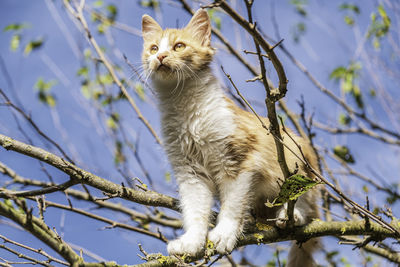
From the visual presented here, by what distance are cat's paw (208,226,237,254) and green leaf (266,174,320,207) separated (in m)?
0.46

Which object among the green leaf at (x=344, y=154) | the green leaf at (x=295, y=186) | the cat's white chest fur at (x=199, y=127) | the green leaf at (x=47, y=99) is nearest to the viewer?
the green leaf at (x=295, y=186)

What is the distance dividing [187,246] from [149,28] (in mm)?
1709

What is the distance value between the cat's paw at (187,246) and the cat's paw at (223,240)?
0.22 ft

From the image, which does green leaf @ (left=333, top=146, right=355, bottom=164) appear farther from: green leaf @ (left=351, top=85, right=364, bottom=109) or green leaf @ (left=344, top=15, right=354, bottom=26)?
green leaf @ (left=344, top=15, right=354, bottom=26)

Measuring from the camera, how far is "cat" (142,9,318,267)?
2330 mm

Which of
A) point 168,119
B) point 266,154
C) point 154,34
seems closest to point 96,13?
point 154,34

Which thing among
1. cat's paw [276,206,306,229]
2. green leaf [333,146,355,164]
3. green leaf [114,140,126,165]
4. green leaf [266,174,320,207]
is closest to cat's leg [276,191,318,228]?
cat's paw [276,206,306,229]

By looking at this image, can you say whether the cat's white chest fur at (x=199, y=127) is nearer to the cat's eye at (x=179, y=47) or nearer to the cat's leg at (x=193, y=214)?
the cat's leg at (x=193, y=214)

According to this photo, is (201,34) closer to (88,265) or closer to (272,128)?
(272,128)

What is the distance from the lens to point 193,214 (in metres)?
2.45

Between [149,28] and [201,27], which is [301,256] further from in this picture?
[149,28]

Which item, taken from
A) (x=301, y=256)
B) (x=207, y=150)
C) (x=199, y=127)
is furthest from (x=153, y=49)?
(x=301, y=256)

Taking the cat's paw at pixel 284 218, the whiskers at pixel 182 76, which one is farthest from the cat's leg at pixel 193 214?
the whiskers at pixel 182 76

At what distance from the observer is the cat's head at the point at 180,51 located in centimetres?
268
